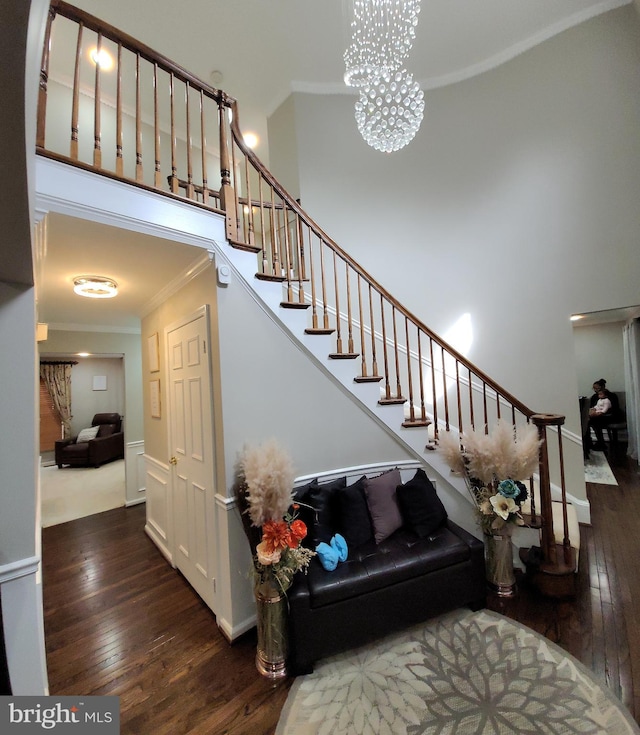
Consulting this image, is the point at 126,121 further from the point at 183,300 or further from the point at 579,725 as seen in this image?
the point at 579,725

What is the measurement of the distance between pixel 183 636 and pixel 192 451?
1183 millimetres

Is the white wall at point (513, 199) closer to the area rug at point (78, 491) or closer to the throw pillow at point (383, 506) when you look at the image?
the throw pillow at point (383, 506)

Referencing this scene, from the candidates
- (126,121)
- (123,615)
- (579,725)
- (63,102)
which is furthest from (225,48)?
(579,725)

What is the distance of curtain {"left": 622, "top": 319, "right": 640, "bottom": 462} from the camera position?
187 inches

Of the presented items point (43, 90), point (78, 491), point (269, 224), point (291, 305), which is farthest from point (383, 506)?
point (78, 491)

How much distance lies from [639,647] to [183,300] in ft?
12.2

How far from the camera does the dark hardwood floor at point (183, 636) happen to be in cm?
158

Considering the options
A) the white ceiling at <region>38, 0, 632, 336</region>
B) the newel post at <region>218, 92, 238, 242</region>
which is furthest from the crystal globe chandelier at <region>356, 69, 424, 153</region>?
the white ceiling at <region>38, 0, 632, 336</region>

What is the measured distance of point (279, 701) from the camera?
1.60 m

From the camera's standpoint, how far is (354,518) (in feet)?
7.08

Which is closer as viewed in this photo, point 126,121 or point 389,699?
point 389,699

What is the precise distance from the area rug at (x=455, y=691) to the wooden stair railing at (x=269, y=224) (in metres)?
0.68

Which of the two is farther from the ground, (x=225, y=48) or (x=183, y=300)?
(x=225, y=48)

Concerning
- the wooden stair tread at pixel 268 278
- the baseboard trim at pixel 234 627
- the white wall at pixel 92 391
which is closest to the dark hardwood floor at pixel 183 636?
the baseboard trim at pixel 234 627
